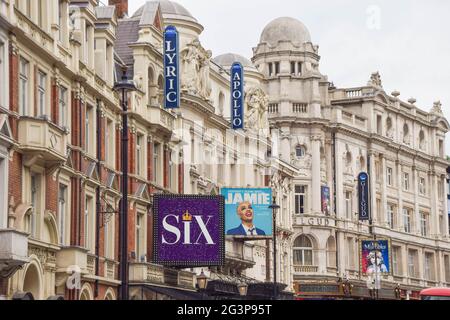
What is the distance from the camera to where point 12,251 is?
31547 mm

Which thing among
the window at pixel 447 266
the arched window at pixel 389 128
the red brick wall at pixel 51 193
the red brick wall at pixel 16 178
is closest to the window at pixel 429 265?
the window at pixel 447 266

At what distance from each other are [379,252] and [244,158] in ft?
109

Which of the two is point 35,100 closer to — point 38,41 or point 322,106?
point 38,41

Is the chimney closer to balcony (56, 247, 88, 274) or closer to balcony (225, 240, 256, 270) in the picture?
balcony (225, 240, 256, 270)

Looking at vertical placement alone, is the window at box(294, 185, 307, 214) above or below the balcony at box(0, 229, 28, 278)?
above

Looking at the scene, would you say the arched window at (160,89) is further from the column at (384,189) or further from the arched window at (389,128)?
the arched window at (389,128)

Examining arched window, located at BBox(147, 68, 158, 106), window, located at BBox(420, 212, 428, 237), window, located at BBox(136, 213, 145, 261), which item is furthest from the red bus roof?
window, located at BBox(420, 212, 428, 237)

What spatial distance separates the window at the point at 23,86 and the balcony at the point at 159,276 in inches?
550

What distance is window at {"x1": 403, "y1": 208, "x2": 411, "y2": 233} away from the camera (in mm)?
115375

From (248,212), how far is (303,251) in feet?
118

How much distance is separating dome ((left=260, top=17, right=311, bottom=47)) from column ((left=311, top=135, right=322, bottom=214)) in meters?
10.1

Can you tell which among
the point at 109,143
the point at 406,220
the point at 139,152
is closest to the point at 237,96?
the point at 139,152

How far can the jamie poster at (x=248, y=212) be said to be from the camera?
65000 millimetres
